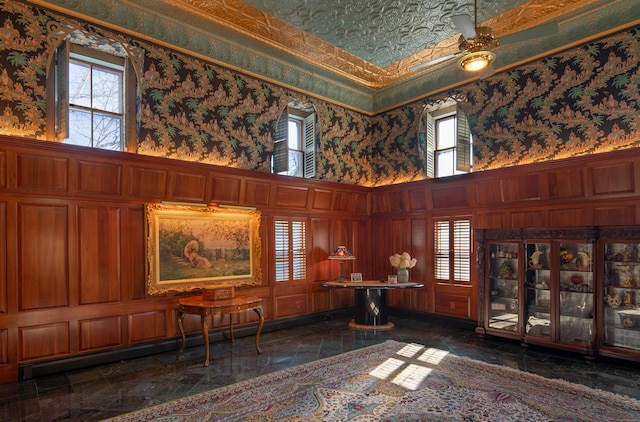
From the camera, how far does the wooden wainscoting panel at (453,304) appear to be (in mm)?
6668

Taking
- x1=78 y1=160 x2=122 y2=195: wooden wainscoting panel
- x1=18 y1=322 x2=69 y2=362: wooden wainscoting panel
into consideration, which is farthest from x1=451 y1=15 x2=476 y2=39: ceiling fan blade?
x1=18 y1=322 x2=69 y2=362: wooden wainscoting panel

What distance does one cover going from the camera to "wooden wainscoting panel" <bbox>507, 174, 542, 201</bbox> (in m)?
5.82

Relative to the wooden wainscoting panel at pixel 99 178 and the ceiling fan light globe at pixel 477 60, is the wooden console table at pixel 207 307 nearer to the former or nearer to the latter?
the wooden wainscoting panel at pixel 99 178

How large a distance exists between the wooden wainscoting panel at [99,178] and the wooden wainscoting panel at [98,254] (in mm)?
239

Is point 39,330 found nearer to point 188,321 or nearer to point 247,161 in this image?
point 188,321

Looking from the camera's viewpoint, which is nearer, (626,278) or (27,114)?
(27,114)

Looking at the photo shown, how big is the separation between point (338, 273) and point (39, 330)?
485cm

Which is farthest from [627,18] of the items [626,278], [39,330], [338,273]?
[39,330]

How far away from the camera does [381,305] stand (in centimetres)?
675

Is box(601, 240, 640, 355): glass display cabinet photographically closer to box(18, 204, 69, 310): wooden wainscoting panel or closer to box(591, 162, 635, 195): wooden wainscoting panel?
box(591, 162, 635, 195): wooden wainscoting panel

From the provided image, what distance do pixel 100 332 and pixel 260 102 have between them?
423 centimetres

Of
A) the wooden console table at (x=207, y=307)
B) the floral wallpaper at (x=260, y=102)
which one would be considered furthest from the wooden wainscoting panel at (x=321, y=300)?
the floral wallpaper at (x=260, y=102)

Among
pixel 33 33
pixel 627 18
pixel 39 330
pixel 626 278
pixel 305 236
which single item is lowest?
pixel 39 330

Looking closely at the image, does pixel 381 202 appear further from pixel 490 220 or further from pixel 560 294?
pixel 560 294
